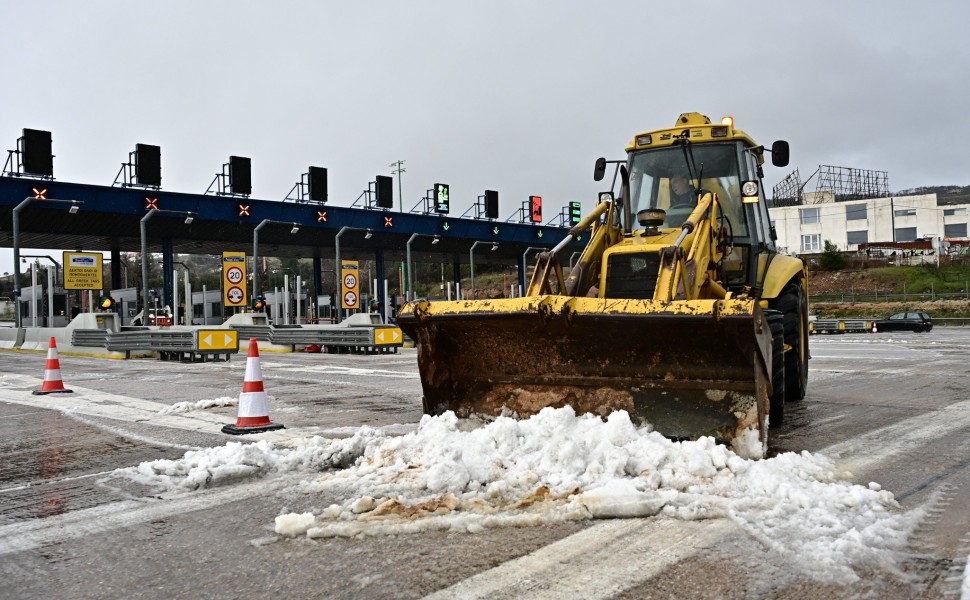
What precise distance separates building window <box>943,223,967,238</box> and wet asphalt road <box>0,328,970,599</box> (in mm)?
89034

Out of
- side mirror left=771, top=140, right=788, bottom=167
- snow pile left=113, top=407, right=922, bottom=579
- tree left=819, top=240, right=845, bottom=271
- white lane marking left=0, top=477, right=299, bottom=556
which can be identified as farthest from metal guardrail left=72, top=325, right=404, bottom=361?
tree left=819, top=240, right=845, bottom=271

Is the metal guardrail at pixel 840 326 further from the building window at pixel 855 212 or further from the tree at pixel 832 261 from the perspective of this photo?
the building window at pixel 855 212

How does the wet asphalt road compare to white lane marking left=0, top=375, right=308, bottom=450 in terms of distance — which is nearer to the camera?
the wet asphalt road

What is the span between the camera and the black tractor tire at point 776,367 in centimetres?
599

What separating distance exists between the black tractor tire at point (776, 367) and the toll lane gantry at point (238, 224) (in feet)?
72.4

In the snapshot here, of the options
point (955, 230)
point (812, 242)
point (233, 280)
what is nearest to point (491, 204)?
point (233, 280)

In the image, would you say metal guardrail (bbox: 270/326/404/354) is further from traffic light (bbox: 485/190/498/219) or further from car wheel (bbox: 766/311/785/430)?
traffic light (bbox: 485/190/498/219)

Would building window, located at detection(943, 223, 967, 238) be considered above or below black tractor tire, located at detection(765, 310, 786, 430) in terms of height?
above

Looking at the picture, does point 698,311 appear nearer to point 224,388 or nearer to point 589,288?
point 589,288

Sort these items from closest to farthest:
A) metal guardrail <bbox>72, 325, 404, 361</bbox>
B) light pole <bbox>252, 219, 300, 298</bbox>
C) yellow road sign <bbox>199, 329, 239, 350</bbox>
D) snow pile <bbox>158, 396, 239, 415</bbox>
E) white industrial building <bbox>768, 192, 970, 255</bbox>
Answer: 1. snow pile <bbox>158, 396, 239, 415</bbox>
2. yellow road sign <bbox>199, 329, 239, 350</bbox>
3. metal guardrail <bbox>72, 325, 404, 361</bbox>
4. light pole <bbox>252, 219, 300, 298</bbox>
5. white industrial building <bbox>768, 192, 970, 255</bbox>

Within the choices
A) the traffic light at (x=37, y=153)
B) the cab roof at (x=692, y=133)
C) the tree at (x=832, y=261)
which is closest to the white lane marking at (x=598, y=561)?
the cab roof at (x=692, y=133)

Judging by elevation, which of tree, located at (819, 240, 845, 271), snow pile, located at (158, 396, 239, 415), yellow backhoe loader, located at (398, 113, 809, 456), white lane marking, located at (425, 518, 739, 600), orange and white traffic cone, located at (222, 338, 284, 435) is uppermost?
tree, located at (819, 240, 845, 271)

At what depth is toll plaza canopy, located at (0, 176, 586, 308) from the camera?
27.5 m

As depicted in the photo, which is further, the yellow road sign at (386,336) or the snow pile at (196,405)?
the yellow road sign at (386,336)
